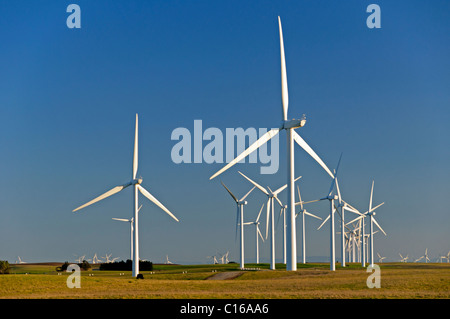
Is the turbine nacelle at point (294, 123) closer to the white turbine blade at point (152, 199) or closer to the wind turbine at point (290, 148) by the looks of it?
the wind turbine at point (290, 148)

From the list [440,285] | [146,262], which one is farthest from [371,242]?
[440,285]

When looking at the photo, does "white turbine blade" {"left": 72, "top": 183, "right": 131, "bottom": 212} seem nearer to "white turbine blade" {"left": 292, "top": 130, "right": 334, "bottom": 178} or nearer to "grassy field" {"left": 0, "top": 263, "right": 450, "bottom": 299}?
"grassy field" {"left": 0, "top": 263, "right": 450, "bottom": 299}

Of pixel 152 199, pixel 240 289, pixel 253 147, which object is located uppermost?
pixel 253 147

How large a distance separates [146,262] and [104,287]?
90.6 m

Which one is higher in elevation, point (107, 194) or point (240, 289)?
point (107, 194)

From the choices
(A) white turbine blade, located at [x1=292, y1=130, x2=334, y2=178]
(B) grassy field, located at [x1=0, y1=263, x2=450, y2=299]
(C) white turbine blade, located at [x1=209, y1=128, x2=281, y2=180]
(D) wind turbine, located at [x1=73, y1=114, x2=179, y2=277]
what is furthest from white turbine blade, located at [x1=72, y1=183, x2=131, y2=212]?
(A) white turbine blade, located at [x1=292, y1=130, x2=334, y2=178]

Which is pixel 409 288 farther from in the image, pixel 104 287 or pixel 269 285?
pixel 104 287

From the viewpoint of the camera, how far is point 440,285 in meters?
61.2

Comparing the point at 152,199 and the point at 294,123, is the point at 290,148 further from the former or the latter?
the point at 152,199

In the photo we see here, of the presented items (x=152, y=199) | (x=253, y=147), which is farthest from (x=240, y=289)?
(x=152, y=199)

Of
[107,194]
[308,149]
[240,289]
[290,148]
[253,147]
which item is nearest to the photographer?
[240,289]

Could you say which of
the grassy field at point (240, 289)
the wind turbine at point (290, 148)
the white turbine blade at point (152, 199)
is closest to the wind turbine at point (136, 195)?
the white turbine blade at point (152, 199)

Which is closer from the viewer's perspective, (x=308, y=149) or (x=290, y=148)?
(x=290, y=148)
